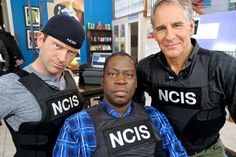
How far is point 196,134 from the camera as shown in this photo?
Answer: 104cm

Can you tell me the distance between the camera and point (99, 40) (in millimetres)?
5348

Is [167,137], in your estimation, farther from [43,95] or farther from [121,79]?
[43,95]

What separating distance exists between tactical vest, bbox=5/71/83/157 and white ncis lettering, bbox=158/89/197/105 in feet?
1.77

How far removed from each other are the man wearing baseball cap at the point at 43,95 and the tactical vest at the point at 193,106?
1.70 ft

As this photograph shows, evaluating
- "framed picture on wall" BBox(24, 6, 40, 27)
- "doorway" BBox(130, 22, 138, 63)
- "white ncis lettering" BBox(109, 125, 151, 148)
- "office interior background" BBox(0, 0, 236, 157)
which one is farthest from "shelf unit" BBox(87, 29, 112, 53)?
"white ncis lettering" BBox(109, 125, 151, 148)

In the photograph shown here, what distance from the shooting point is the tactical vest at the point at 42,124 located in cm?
88

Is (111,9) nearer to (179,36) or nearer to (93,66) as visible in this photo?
(93,66)

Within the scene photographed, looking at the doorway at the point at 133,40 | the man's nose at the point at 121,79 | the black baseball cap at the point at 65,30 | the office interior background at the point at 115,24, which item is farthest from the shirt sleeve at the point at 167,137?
the doorway at the point at 133,40

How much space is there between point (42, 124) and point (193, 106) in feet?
2.46

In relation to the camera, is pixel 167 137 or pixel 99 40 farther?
pixel 99 40

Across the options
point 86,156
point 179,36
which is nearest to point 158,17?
point 179,36

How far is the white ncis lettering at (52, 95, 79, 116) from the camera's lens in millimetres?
945

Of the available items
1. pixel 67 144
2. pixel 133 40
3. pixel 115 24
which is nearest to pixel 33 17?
pixel 115 24

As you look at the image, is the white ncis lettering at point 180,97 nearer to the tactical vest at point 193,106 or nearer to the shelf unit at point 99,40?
the tactical vest at point 193,106
